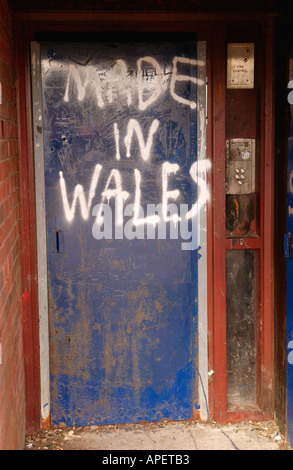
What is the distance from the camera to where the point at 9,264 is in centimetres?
249

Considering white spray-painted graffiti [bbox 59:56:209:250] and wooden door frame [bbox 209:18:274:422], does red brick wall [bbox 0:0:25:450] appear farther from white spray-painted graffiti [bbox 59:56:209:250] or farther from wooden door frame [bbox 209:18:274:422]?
wooden door frame [bbox 209:18:274:422]

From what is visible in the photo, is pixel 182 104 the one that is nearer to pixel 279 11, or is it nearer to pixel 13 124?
pixel 279 11

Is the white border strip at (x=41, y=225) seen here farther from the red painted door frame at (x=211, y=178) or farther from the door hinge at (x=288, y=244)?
the door hinge at (x=288, y=244)

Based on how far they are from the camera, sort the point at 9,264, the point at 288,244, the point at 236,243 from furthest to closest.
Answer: the point at 236,243 < the point at 288,244 < the point at 9,264

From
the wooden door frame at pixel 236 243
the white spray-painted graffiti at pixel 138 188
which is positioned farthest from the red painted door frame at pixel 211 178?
the white spray-painted graffiti at pixel 138 188

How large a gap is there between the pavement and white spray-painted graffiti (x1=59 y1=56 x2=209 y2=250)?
108 cm

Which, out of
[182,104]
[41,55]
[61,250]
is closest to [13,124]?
[41,55]

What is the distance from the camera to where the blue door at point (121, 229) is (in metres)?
3.02

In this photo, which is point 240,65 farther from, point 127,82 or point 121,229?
point 121,229

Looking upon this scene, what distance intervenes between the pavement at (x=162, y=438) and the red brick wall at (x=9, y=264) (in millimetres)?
259

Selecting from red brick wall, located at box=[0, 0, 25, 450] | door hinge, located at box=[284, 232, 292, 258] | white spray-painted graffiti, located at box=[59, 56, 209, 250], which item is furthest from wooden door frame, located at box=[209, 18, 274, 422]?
red brick wall, located at box=[0, 0, 25, 450]

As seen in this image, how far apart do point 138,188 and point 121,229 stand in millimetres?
256

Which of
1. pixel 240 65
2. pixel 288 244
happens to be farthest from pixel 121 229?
pixel 240 65

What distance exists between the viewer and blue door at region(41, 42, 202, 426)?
302cm
